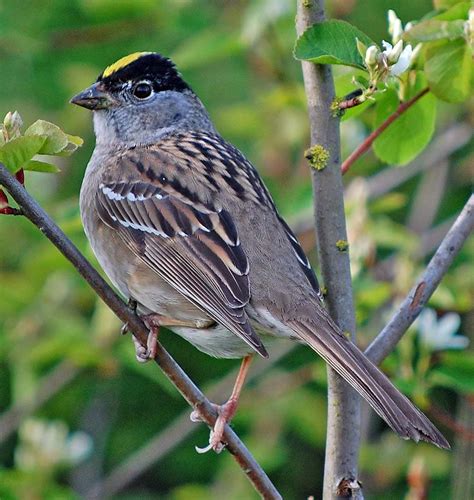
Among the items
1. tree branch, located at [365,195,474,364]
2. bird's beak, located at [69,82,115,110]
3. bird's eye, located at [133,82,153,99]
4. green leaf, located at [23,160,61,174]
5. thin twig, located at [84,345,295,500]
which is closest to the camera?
green leaf, located at [23,160,61,174]

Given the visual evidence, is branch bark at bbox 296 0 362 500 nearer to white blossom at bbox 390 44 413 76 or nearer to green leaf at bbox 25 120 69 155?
white blossom at bbox 390 44 413 76

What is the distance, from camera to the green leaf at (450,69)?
108 inches

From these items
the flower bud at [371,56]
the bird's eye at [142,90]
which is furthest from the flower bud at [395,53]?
the bird's eye at [142,90]

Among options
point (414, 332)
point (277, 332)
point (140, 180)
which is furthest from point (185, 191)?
point (414, 332)

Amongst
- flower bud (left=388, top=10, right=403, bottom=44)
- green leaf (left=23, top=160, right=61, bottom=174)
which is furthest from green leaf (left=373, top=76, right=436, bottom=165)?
green leaf (left=23, top=160, right=61, bottom=174)

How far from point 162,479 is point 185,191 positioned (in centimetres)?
255

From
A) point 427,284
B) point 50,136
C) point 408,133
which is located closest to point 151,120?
point 408,133

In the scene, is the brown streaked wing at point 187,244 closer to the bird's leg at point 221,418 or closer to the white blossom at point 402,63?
the bird's leg at point 221,418

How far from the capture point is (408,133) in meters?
2.99

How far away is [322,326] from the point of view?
2895 mm

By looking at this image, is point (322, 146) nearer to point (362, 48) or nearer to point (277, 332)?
point (362, 48)

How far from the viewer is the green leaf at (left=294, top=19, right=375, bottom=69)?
2.51 metres

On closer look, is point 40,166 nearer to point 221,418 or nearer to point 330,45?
point 330,45

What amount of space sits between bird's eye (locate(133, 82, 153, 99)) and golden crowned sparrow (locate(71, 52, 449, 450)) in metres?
0.01
